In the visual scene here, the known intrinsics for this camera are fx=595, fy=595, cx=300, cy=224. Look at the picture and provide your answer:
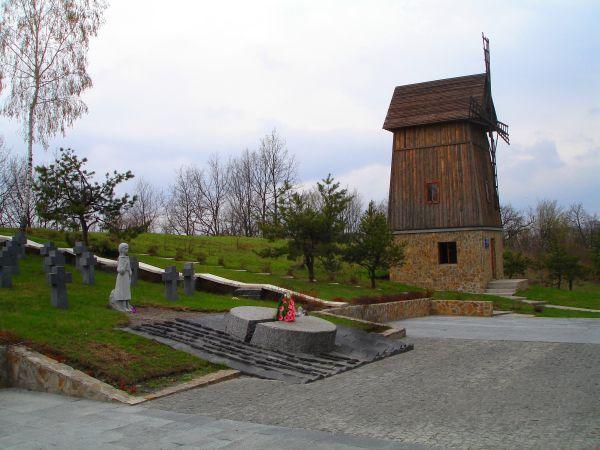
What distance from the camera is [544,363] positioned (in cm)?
1127


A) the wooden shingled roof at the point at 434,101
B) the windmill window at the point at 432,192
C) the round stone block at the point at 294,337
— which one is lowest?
the round stone block at the point at 294,337

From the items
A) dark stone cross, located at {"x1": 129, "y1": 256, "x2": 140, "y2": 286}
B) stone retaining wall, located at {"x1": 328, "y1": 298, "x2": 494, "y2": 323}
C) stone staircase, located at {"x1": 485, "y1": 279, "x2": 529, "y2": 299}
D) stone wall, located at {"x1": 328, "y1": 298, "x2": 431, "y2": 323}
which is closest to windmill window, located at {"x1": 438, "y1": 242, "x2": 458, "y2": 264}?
stone staircase, located at {"x1": 485, "y1": 279, "x2": 529, "y2": 299}

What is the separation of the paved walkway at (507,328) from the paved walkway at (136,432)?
936 centimetres

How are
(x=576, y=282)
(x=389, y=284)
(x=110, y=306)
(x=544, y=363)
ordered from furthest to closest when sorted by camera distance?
1. (x=576, y=282)
2. (x=389, y=284)
3. (x=110, y=306)
4. (x=544, y=363)

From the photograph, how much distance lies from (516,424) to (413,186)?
26251 mm

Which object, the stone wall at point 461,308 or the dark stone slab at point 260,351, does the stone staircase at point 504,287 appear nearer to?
the stone wall at point 461,308

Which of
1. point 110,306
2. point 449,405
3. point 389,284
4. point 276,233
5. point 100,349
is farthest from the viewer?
point 389,284

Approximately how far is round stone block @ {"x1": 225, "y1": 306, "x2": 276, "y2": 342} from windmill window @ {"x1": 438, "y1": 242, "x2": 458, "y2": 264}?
20.0 metres

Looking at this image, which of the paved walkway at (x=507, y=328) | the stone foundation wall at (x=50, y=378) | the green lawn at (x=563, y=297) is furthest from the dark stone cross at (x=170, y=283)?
the green lawn at (x=563, y=297)

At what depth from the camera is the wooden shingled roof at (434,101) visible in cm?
3198

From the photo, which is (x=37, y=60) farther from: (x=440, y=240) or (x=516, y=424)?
(x=516, y=424)

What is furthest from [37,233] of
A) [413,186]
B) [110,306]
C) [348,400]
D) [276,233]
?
[348,400]

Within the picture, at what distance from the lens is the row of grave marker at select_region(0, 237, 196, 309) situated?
42.4ft

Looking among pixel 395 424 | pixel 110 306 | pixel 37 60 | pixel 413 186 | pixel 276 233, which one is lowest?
pixel 395 424
